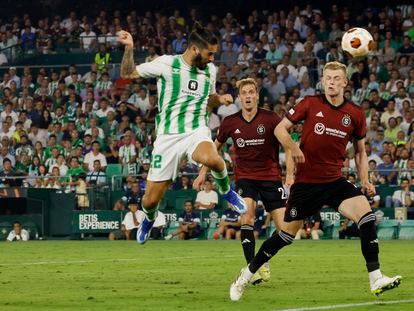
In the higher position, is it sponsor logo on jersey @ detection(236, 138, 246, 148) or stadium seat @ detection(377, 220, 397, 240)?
sponsor logo on jersey @ detection(236, 138, 246, 148)

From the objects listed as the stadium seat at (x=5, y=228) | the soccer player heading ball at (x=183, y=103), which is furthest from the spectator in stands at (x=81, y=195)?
the soccer player heading ball at (x=183, y=103)

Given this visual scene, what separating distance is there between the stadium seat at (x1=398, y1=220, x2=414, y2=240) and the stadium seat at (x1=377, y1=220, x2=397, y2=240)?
15 centimetres

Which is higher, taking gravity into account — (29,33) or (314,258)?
(29,33)

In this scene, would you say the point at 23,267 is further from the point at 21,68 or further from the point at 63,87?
the point at 21,68

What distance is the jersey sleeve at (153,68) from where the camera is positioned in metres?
12.5

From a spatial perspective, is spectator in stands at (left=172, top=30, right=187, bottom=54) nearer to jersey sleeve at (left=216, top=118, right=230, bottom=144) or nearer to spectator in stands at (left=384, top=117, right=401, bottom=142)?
spectator in stands at (left=384, top=117, right=401, bottom=142)

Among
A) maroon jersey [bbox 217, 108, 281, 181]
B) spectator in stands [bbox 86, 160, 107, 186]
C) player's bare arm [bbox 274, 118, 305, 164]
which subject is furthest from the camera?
spectator in stands [bbox 86, 160, 107, 186]

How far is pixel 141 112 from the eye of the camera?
103 ft

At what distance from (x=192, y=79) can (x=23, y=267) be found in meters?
5.34

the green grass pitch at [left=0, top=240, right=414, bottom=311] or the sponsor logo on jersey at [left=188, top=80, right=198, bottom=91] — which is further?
the sponsor logo on jersey at [left=188, top=80, right=198, bottom=91]

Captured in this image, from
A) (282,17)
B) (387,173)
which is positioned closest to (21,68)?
(282,17)

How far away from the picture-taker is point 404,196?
2470 cm

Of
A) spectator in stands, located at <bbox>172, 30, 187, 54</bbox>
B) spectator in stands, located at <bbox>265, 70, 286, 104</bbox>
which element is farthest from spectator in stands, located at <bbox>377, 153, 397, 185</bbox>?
spectator in stands, located at <bbox>172, 30, 187, 54</bbox>

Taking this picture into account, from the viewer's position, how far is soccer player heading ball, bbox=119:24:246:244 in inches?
490
